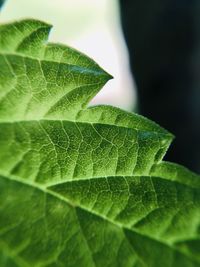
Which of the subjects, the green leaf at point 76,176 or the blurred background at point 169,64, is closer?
the green leaf at point 76,176

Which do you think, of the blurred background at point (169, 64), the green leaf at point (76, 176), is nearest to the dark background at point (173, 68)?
the blurred background at point (169, 64)

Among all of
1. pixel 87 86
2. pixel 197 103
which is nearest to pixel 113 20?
pixel 197 103

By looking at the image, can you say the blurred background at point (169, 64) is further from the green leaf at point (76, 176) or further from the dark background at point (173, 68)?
the green leaf at point (76, 176)

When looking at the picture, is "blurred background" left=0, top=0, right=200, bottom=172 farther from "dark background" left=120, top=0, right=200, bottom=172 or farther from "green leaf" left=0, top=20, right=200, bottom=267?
"green leaf" left=0, top=20, right=200, bottom=267

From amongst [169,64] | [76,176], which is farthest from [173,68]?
[76,176]

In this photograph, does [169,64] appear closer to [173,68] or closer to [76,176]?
[173,68]

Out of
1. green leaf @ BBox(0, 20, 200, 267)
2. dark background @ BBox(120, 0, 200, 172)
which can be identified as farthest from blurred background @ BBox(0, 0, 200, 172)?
green leaf @ BBox(0, 20, 200, 267)

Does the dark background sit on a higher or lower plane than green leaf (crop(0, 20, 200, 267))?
lower

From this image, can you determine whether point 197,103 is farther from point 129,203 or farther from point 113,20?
Result: point 113,20
